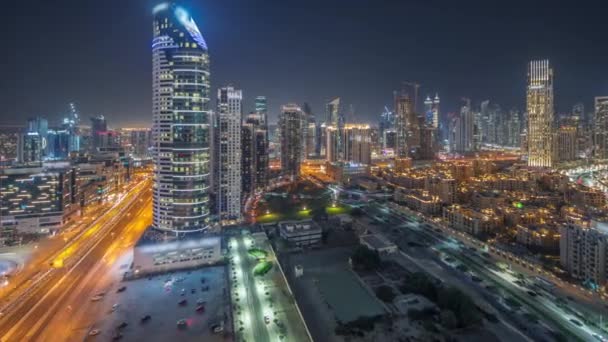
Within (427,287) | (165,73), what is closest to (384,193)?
(427,287)

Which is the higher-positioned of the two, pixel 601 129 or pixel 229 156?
pixel 601 129

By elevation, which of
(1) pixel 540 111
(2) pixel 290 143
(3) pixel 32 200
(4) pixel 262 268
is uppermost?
(1) pixel 540 111

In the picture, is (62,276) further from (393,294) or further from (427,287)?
(427,287)

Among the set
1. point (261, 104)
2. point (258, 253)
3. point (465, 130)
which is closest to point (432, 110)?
point (465, 130)

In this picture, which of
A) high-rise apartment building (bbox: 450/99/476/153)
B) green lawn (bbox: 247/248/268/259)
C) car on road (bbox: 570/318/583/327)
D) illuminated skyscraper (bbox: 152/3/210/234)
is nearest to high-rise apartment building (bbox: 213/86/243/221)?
illuminated skyscraper (bbox: 152/3/210/234)

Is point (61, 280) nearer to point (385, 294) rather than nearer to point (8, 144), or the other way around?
point (385, 294)

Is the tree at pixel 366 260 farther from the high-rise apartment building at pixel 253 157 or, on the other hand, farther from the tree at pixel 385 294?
the high-rise apartment building at pixel 253 157

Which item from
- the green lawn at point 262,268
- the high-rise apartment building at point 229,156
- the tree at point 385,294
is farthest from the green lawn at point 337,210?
the tree at point 385,294
